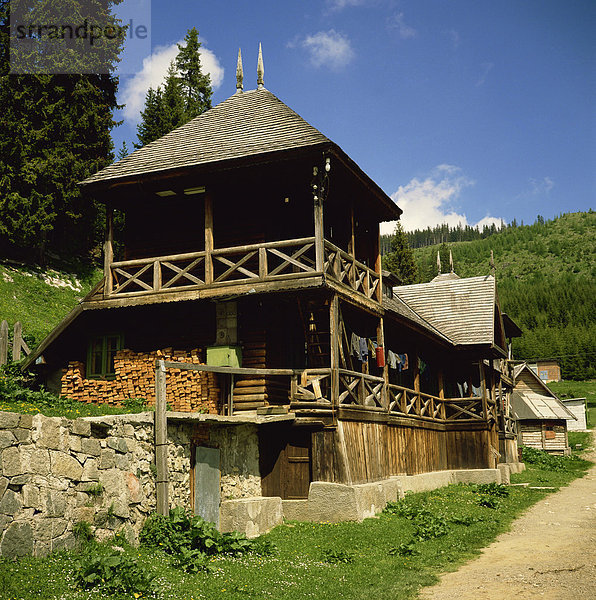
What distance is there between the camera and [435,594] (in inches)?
395

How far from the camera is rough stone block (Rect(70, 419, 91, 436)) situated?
431 inches

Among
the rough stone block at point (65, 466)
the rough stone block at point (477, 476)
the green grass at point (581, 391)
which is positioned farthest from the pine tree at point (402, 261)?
the rough stone block at point (65, 466)

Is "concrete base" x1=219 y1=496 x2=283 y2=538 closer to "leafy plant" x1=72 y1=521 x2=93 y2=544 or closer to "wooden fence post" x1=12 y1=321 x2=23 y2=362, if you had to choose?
"leafy plant" x1=72 y1=521 x2=93 y2=544

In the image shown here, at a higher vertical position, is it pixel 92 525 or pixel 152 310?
pixel 152 310

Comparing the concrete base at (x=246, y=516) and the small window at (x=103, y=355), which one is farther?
the small window at (x=103, y=355)

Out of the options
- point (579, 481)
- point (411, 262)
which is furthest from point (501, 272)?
point (579, 481)

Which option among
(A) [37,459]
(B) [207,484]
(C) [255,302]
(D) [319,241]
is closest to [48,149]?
(C) [255,302]

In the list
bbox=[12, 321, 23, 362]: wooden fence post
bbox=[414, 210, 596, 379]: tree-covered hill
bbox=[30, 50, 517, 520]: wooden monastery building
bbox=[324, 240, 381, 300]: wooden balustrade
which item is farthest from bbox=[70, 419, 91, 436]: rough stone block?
bbox=[414, 210, 596, 379]: tree-covered hill

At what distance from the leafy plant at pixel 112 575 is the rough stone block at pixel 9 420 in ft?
6.93

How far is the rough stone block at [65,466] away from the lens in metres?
10.4

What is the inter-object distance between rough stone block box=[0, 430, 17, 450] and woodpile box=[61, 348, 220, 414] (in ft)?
21.1

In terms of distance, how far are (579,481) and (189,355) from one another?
18414mm

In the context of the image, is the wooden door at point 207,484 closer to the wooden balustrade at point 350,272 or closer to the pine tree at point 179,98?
the wooden balustrade at point 350,272

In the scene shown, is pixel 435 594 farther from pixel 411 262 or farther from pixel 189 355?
pixel 411 262
